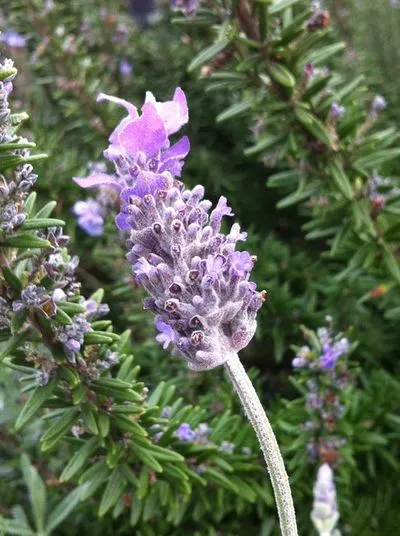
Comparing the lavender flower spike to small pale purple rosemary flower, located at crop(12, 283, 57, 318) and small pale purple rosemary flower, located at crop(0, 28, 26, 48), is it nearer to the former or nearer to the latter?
small pale purple rosemary flower, located at crop(12, 283, 57, 318)

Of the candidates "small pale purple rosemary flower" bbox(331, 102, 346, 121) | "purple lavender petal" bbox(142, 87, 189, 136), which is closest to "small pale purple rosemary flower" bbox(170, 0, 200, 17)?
"small pale purple rosemary flower" bbox(331, 102, 346, 121)

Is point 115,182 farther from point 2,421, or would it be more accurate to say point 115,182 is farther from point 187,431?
point 2,421

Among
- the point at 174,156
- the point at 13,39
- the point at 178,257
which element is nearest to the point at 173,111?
the point at 174,156

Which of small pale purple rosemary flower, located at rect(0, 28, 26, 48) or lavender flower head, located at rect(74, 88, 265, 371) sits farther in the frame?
small pale purple rosemary flower, located at rect(0, 28, 26, 48)

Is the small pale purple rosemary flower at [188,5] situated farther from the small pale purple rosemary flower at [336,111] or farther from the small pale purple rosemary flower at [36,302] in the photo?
the small pale purple rosemary flower at [36,302]

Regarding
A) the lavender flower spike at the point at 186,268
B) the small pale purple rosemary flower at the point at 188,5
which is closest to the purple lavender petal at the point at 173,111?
the lavender flower spike at the point at 186,268

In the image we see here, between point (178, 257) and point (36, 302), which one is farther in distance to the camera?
point (36, 302)

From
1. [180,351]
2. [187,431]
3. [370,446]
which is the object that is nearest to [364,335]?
[370,446]

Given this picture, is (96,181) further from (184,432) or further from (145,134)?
(184,432)
